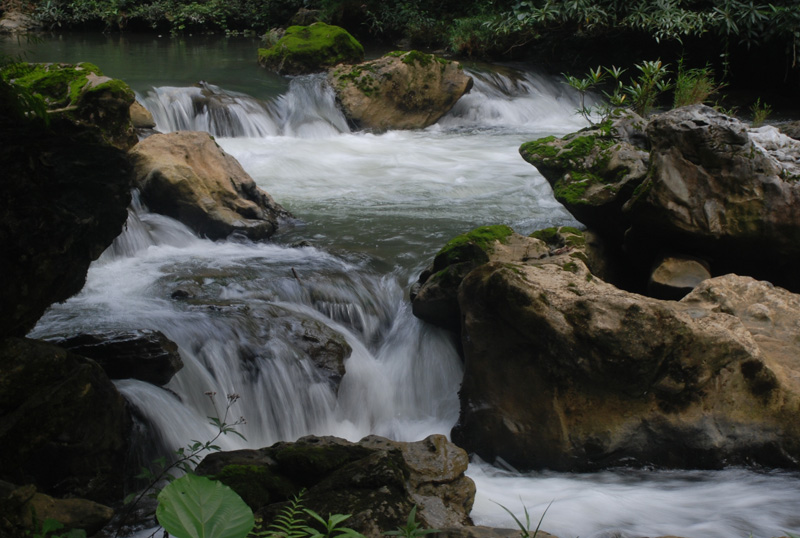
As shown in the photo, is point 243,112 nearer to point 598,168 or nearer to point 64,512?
point 598,168

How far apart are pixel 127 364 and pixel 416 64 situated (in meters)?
10.3

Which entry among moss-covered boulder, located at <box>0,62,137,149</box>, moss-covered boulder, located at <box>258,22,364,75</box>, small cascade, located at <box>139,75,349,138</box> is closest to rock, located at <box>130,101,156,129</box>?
small cascade, located at <box>139,75,349,138</box>

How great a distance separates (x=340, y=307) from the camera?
6.05 metres

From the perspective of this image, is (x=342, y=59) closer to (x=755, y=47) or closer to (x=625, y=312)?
(x=755, y=47)

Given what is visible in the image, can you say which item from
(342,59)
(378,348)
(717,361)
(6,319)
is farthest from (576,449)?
(342,59)

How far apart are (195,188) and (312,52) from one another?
8.34 meters

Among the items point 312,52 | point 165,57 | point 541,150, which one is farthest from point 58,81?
point 165,57

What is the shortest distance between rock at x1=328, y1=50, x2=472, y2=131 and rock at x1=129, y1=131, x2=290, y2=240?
18.7 ft

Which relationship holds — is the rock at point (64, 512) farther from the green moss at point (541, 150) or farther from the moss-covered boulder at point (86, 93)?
the green moss at point (541, 150)

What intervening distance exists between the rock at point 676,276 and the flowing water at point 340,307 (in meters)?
1.64

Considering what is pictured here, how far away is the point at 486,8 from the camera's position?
18.2 metres

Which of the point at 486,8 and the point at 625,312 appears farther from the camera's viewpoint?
the point at 486,8

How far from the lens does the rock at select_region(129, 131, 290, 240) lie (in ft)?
24.0

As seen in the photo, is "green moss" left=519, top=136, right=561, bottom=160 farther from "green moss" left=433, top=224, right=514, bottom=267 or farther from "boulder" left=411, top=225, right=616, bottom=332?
"green moss" left=433, top=224, right=514, bottom=267
